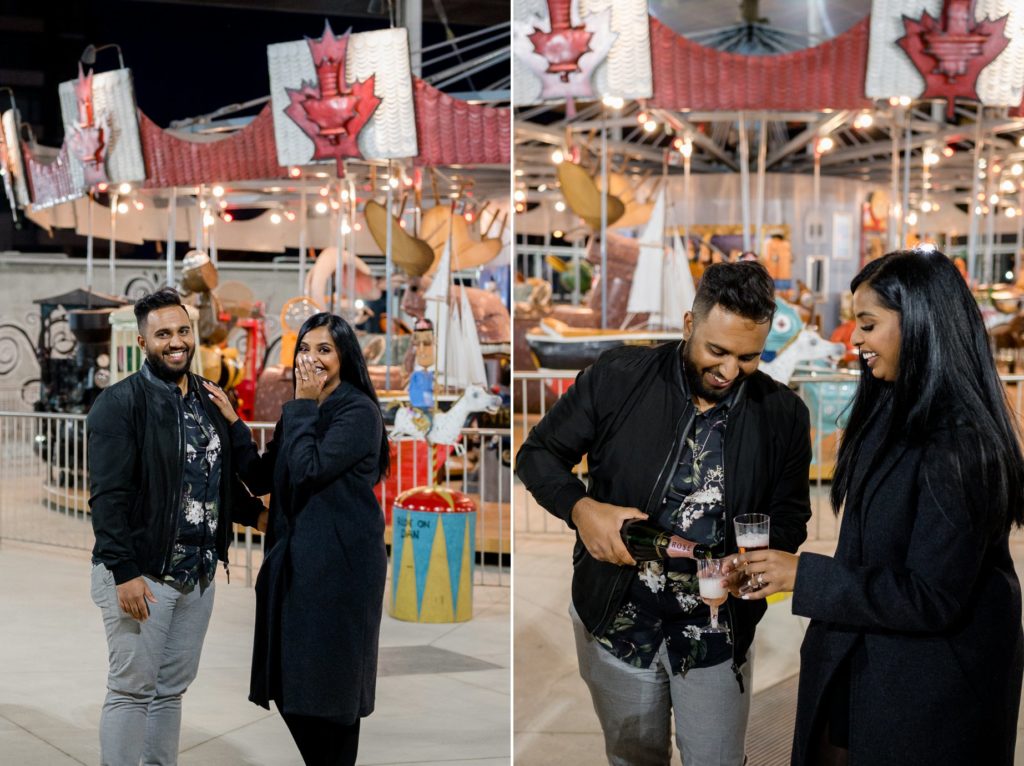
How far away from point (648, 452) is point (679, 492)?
100mm

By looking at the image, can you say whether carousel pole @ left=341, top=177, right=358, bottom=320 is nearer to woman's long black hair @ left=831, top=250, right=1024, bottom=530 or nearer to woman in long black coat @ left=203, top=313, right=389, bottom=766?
woman in long black coat @ left=203, top=313, right=389, bottom=766

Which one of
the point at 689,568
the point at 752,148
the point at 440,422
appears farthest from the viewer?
the point at 752,148

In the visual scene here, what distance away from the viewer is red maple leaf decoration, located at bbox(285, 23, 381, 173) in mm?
5207

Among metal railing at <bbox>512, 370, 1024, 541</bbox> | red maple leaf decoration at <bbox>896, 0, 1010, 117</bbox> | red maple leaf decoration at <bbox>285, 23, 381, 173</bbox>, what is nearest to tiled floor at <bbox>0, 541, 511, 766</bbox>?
metal railing at <bbox>512, 370, 1024, 541</bbox>

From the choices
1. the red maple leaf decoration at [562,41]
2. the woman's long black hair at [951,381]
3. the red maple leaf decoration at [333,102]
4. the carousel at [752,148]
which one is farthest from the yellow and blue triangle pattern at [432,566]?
the woman's long black hair at [951,381]

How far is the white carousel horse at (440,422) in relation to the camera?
5.64 meters

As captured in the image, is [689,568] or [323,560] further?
[323,560]

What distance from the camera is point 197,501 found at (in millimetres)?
2871

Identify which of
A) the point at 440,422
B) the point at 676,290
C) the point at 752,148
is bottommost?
the point at 440,422

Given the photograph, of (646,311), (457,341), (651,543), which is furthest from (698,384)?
(646,311)

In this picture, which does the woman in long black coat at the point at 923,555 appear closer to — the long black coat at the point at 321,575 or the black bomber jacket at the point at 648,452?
the black bomber jacket at the point at 648,452

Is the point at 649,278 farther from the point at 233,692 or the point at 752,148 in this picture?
the point at 752,148

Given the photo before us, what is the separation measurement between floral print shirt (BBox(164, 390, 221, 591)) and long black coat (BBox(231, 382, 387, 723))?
152mm

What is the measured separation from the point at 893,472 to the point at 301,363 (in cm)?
156
